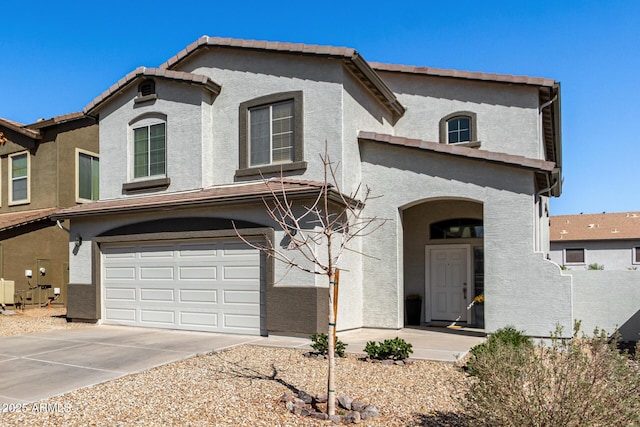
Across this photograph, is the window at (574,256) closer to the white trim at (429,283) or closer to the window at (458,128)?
the window at (458,128)

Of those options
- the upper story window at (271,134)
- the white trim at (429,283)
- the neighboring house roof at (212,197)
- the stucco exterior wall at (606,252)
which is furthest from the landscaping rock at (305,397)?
the stucco exterior wall at (606,252)

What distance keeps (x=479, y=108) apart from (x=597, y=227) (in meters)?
23.6

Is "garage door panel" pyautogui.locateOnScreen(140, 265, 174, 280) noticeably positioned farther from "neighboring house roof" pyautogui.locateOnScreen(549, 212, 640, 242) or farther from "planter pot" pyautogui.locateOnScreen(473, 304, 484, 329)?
"neighboring house roof" pyautogui.locateOnScreen(549, 212, 640, 242)

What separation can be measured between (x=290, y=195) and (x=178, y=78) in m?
5.17

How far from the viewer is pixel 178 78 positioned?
14.2m

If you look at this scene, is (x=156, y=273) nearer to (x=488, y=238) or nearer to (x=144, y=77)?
(x=144, y=77)

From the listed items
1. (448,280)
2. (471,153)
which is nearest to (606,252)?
(448,280)

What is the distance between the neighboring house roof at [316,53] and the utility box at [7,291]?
31.6 feet

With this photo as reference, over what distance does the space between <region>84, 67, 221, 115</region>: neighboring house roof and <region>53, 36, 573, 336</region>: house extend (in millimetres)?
56

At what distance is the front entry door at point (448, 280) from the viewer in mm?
14883

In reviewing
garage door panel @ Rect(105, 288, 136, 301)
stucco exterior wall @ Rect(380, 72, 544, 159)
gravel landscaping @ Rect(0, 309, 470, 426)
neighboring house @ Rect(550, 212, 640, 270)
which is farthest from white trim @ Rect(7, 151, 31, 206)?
neighboring house @ Rect(550, 212, 640, 270)

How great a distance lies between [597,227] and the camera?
34.8 metres

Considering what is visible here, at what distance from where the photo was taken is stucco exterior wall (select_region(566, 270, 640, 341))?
12016 mm

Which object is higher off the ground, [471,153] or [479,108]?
[479,108]
